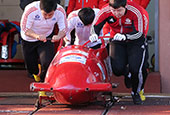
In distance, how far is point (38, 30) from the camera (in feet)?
22.9

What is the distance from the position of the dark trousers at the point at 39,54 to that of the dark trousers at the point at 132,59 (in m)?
0.94

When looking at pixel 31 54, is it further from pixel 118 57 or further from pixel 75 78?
pixel 75 78

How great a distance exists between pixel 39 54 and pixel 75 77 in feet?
5.03

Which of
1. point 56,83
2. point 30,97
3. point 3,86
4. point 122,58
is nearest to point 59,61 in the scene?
point 56,83

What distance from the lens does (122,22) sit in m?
6.51

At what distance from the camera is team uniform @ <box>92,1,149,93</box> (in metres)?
6.42

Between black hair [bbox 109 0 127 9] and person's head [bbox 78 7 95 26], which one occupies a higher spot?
black hair [bbox 109 0 127 9]

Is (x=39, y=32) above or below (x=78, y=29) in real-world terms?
above

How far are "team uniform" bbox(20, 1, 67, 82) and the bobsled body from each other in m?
0.69

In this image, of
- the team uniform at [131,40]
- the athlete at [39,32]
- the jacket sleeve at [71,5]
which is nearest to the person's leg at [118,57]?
the team uniform at [131,40]

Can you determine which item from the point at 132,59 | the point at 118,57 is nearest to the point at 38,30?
the point at 118,57

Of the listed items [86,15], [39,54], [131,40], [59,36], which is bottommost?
[39,54]

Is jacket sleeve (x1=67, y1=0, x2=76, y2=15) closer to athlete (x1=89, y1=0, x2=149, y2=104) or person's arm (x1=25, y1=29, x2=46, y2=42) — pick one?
person's arm (x1=25, y1=29, x2=46, y2=42)

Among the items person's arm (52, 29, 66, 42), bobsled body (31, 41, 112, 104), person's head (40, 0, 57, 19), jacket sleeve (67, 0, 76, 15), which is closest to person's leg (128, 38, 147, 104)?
bobsled body (31, 41, 112, 104)
